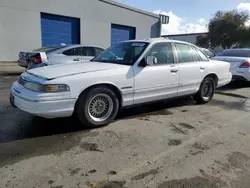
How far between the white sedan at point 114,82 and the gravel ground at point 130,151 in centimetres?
40

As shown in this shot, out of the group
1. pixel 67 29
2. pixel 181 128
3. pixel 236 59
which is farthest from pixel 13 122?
pixel 67 29

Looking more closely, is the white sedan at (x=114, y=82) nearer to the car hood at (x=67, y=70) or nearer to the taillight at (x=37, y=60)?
the car hood at (x=67, y=70)

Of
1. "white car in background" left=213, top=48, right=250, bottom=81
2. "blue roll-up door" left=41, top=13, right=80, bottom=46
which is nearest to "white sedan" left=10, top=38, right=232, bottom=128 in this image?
"white car in background" left=213, top=48, right=250, bottom=81

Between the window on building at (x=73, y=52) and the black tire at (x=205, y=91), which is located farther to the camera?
the window on building at (x=73, y=52)

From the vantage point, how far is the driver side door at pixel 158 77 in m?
4.80

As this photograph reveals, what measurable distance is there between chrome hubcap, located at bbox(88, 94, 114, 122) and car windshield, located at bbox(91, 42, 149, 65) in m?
0.86

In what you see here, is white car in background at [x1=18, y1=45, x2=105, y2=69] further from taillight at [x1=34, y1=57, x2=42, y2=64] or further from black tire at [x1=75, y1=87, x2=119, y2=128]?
black tire at [x1=75, y1=87, x2=119, y2=128]

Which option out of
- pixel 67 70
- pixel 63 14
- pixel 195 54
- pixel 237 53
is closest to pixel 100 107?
pixel 67 70

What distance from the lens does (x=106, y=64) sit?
4836mm

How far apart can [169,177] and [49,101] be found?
2.09 meters

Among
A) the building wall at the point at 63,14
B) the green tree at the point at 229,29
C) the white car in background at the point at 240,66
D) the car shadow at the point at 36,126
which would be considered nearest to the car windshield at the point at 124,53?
the car shadow at the point at 36,126

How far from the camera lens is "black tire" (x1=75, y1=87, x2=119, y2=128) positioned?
13.6 ft

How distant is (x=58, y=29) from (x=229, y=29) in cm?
3001

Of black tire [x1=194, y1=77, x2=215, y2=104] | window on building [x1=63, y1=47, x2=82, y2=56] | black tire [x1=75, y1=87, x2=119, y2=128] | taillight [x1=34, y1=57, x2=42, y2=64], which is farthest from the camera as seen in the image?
window on building [x1=63, y1=47, x2=82, y2=56]
